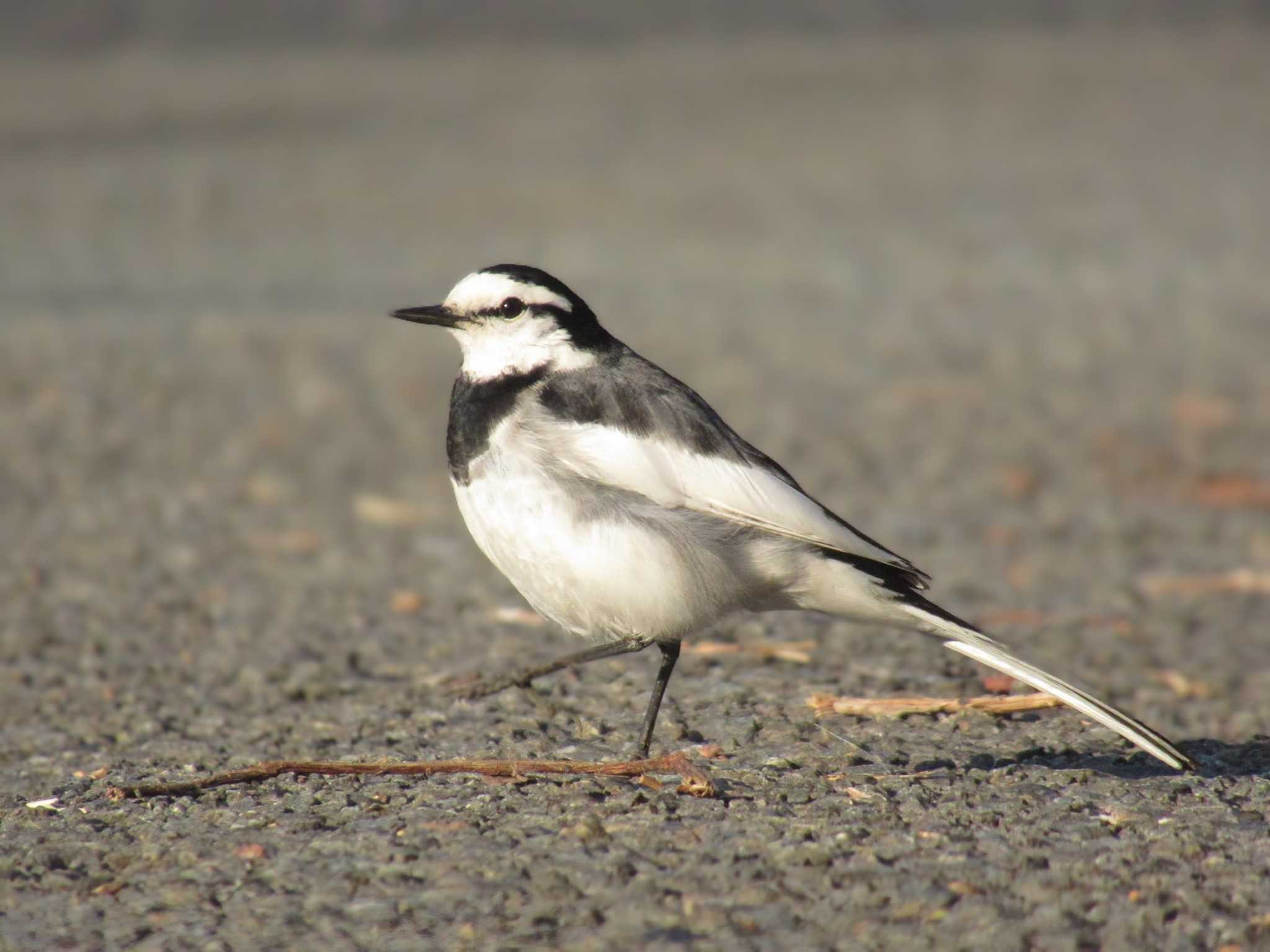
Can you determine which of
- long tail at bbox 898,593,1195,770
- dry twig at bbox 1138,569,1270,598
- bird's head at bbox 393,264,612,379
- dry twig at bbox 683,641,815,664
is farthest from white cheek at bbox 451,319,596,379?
dry twig at bbox 1138,569,1270,598

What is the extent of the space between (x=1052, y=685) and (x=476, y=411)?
180cm

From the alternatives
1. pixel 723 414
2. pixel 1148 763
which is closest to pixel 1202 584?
pixel 723 414

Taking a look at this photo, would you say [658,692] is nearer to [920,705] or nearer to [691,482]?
[691,482]

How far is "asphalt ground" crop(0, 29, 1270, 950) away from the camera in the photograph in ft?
13.1

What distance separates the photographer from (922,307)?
13.1m

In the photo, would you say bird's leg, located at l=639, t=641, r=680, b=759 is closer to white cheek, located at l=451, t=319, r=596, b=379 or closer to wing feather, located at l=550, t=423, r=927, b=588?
wing feather, located at l=550, t=423, r=927, b=588

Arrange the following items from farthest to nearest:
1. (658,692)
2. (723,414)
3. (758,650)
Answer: (723,414), (758,650), (658,692)

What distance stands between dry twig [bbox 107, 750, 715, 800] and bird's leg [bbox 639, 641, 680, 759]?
0.14m

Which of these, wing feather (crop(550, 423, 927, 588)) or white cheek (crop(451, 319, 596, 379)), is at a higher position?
white cheek (crop(451, 319, 596, 379))

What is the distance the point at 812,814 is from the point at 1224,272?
11.1m

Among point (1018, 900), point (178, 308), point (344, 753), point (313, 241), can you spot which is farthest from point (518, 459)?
point (313, 241)

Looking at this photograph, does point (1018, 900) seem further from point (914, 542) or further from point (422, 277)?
point (422, 277)

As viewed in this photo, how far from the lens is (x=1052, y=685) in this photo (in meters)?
4.77

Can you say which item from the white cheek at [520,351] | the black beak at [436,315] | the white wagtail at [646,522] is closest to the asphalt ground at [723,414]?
the white wagtail at [646,522]
